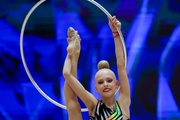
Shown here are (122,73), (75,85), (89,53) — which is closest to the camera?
(75,85)

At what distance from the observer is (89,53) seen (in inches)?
158

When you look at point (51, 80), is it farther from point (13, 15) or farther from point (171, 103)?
point (171, 103)

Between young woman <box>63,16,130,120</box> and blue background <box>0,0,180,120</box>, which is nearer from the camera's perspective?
young woman <box>63,16,130,120</box>

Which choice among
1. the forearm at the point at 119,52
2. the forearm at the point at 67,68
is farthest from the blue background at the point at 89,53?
the forearm at the point at 67,68

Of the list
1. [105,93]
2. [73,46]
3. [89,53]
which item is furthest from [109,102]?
[89,53]

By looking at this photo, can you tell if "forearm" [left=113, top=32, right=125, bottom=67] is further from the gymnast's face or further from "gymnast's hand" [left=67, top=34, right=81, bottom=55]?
"gymnast's hand" [left=67, top=34, right=81, bottom=55]

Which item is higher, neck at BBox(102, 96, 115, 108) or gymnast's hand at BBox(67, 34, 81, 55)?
gymnast's hand at BBox(67, 34, 81, 55)

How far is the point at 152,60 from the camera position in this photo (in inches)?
156

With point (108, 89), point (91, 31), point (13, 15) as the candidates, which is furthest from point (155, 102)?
point (13, 15)

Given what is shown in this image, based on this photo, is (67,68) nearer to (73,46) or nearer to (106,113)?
(73,46)

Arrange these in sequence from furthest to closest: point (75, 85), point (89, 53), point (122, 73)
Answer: point (89, 53), point (122, 73), point (75, 85)

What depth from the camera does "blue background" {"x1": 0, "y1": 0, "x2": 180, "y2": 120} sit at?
3.95m

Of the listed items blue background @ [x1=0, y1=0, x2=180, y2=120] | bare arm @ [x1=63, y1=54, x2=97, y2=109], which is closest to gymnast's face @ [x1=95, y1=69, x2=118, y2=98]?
bare arm @ [x1=63, y1=54, x2=97, y2=109]

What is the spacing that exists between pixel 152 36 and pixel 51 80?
1317 millimetres
